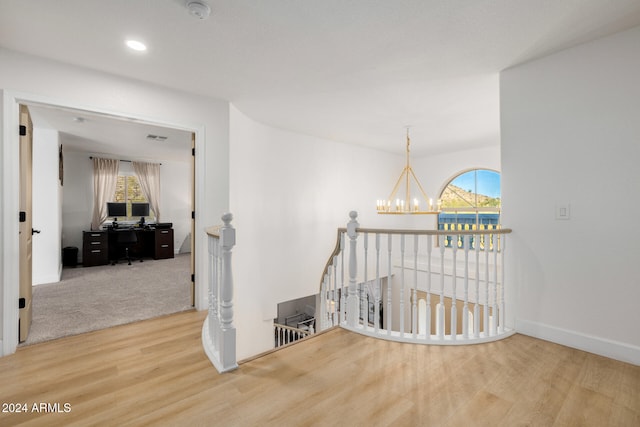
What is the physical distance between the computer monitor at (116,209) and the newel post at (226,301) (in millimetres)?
6296

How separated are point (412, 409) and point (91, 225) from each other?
756cm

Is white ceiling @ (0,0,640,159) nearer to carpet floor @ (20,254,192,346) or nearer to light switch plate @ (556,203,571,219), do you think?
light switch plate @ (556,203,571,219)

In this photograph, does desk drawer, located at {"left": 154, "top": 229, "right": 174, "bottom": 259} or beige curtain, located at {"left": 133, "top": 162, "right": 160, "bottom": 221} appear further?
beige curtain, located at {"left": 133, "top": 162, "right": 160, "bottom": 221}

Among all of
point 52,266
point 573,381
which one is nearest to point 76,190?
point 52,266

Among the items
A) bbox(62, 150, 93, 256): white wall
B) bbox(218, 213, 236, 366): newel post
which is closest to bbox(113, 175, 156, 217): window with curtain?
bbox(62, 150, 93, 256): white wall

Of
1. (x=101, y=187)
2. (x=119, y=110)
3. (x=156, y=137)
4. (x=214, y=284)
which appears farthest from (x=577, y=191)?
(x=101, y=187)

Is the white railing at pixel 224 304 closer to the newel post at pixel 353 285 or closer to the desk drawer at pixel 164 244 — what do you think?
the newel post at pixel 353 285

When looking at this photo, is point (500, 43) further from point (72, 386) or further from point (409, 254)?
point (409, 254)

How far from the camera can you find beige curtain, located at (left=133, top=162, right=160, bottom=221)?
24.3 feet

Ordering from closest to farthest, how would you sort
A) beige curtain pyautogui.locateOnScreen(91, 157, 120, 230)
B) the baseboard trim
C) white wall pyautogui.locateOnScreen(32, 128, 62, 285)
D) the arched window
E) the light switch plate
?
1. the baseboard trim
2. the light switch plate
3. white wall pyautogui.locateOnScreen(32, 128, 62, 285)
4. the arched window
5. beige curtain pyautogui.locateOnScreen(91, 157, 120, 230)

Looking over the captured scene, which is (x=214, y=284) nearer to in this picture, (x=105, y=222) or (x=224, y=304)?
(x=224, y=304)

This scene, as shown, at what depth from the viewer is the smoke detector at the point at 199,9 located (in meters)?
1.89

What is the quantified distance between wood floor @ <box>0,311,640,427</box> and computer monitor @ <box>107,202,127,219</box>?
5.11m

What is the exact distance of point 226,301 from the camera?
208 centimetres
